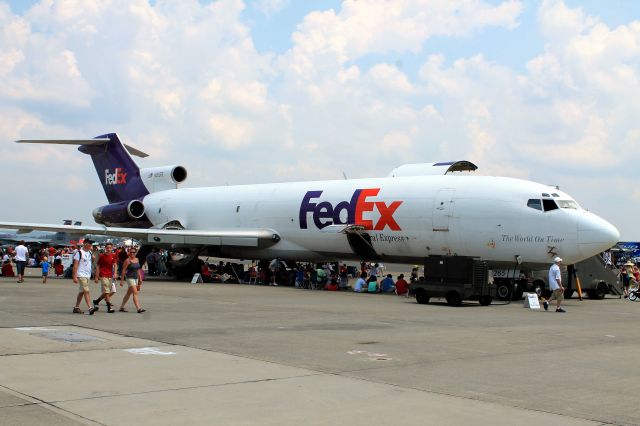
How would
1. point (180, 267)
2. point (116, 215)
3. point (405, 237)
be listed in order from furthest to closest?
point (116, 215) < point (180, 267) < point (405, 237)

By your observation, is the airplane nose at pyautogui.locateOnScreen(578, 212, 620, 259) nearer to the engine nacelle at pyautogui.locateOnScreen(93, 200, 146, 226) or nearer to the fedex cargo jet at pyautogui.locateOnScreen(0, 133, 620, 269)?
the fedex cargo jet at pyautogui.locateOnScreen(0, 133, 620, 269)

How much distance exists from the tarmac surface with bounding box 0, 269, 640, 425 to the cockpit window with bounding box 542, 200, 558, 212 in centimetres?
725

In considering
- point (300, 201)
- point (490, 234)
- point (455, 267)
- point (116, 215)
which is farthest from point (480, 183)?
point (116, 215)

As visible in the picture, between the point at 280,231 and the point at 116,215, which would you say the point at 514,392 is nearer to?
the point at 280,231

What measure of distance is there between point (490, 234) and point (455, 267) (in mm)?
3298

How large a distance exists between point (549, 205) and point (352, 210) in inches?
314

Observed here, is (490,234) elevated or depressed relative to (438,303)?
elevated

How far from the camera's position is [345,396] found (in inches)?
295

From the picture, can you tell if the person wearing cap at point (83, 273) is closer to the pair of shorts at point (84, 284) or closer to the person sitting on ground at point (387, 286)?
the pair of shorts at point (84, 284)

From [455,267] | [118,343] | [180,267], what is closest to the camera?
[118,343]

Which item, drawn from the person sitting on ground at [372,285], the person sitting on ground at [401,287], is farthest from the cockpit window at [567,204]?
the person sitting on ground at [372,285]

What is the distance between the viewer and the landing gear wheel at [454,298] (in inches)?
827

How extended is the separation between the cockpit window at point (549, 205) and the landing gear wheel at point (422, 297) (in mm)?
5120

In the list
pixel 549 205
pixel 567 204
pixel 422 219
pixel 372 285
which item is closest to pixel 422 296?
pixel 422 219
